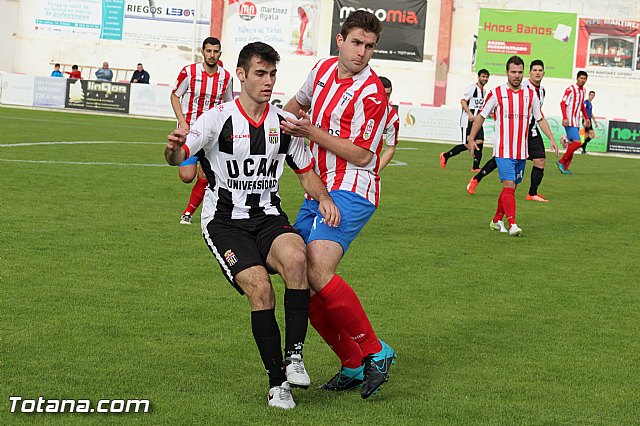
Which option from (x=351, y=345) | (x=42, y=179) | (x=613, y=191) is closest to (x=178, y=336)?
(x=351, y=345)

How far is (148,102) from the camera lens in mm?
35125

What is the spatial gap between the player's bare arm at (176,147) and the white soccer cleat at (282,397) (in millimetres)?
1183

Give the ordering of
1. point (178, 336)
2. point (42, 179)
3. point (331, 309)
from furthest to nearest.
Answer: point (42, 179) → point (178, 336) → point (331, 309)

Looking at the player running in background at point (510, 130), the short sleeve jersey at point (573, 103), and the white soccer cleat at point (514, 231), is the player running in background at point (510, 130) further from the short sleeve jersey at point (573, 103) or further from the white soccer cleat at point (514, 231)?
the short sleeve jersey at point (573, 103)

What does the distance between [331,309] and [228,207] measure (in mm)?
737

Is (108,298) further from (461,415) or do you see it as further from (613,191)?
(613,191)

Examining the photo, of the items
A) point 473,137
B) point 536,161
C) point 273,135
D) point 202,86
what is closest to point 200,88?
point 202,86

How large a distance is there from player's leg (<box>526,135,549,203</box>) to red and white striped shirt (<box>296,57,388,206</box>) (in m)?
10.0

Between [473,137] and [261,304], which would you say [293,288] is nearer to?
[261,304]

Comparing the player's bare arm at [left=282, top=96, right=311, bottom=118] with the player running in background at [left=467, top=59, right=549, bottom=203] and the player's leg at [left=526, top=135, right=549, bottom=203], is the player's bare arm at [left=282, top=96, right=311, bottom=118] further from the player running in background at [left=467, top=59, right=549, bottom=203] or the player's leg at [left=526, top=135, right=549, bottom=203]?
the player's leg at [left=526, top=135, right=549, bottom=203]

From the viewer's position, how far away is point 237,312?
689 cm

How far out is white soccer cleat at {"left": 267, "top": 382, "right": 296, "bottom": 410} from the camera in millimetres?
4766

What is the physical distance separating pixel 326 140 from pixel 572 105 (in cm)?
1801

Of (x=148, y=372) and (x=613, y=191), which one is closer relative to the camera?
(x=148, y=372)
